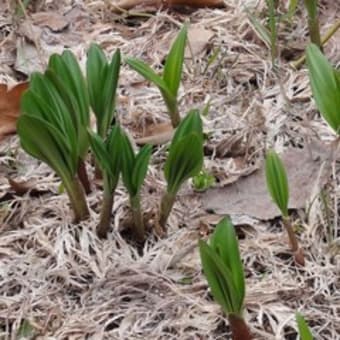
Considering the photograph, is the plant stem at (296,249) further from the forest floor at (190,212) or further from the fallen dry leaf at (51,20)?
the fallen dry leaf at (51,20)

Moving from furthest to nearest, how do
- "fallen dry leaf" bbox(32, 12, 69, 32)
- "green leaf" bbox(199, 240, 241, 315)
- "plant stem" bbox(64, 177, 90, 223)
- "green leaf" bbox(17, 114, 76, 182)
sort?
"fallen dry leaf" bbox(32, 12, 69, 32) → "plant stem" bbox(64, 177, 90, 223) → "green leaf" bbox(17, 114, 76, 182) → "green leaf" bbox(199, 240, 241, 315)

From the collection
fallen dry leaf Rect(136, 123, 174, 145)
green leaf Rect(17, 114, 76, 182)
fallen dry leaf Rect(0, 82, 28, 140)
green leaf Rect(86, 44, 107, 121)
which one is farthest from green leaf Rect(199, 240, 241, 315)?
fallen dry leaf Rect(0, 82, 28, 140)

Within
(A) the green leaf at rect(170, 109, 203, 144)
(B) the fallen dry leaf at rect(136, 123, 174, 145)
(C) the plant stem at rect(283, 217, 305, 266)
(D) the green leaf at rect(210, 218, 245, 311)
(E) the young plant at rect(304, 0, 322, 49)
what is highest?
(E) the young plant at rect(304, 0, 322, 49)

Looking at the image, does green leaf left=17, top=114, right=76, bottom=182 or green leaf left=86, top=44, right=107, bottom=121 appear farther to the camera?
green leaf left=86, top=44, right=107, bottom=121

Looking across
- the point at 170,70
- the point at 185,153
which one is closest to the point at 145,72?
the point at 170,70

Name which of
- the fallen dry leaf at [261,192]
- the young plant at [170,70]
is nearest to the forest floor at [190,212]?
the fallen dry leaf at [261,192]

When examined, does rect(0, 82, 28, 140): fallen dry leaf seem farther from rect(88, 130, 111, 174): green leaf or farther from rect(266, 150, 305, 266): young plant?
rect(266, 150, 305, 266): young plant

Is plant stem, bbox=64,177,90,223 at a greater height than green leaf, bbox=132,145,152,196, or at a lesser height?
lesser
